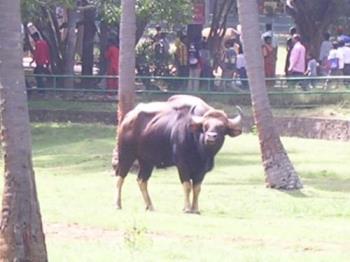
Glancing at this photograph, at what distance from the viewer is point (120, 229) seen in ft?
46.8

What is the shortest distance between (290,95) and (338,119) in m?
3.28

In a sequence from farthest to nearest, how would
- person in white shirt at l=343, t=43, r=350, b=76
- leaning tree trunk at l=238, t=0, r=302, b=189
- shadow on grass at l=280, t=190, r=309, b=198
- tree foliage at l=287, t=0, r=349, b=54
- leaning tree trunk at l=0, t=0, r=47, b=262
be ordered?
1. tree foliage at l=287, t=0, r=349, b=54
2. person in white shirt at l=343, t=43, r=350, b=76
3. leaning tree trunk at l=238, t=0, r=302, b=189
4. shadow on grass at l=280, t=190, r=309, b=198
5. leaning tree trunk at l=0, t=0, r=47, b=262

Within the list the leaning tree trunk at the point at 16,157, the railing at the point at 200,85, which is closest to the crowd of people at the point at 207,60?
the railing at the point at 200,85

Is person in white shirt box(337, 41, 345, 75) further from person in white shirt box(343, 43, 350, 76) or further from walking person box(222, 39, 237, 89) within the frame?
walking person box(222, 39, 237, 89)

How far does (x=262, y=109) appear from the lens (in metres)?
20.5

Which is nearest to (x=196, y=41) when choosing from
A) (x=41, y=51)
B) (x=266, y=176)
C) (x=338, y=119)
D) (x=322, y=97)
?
(x=41, y=51)

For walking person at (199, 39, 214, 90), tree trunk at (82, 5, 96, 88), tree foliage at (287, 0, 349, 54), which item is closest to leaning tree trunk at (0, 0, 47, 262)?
walking person at (199, 39, 214, 90)

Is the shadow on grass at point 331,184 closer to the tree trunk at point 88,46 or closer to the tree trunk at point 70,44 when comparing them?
the tree trunk at point 70,44

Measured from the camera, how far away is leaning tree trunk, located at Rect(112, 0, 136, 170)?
22.7 metres

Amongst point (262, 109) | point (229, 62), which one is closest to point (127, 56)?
point (262, 109)

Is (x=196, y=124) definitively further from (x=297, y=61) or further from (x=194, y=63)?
(x=194, y=63)

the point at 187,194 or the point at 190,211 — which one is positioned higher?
the point at 187,194

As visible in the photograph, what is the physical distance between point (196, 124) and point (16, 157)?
7.10 metres

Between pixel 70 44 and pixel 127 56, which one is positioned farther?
pixel 70 44
